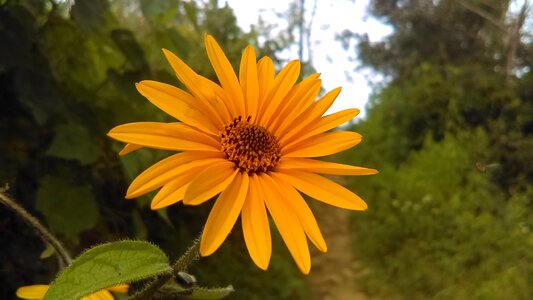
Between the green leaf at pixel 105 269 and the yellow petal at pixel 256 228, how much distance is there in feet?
0.25

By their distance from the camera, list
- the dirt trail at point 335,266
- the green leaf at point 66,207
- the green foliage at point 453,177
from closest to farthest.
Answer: the green leaf at point 66,207, the green foliage at point 453,177, the dirt trail at point 335,266

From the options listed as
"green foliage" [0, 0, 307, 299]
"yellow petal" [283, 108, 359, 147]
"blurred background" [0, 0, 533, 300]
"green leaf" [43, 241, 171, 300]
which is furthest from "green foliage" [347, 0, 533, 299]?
"green leaf" [43, 241, 171, 300]

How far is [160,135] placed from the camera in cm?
38

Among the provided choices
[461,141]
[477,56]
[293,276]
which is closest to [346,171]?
[293,276]

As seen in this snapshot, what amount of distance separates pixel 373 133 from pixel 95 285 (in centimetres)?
358

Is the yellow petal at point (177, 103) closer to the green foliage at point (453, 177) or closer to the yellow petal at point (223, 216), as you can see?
the yellow petal at point (223, 216)

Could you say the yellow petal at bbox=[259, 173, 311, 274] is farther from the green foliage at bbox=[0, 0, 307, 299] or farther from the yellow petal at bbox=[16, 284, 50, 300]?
the green foliage at bbox=[0, 0, 307, 299]

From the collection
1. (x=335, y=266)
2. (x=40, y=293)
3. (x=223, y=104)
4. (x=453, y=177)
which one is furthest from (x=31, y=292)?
(x=453, y=177)

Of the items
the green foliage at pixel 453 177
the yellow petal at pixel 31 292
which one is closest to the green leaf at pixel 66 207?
the yellow petal at pixel 31 292

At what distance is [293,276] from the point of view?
→ 83.1 inches

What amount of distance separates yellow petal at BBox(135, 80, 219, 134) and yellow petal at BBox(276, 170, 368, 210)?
0.23 feet

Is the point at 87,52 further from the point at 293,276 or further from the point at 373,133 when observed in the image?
the point at 373,133

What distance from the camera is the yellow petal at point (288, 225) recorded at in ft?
1.16

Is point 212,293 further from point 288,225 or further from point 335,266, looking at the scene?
point 335,266
